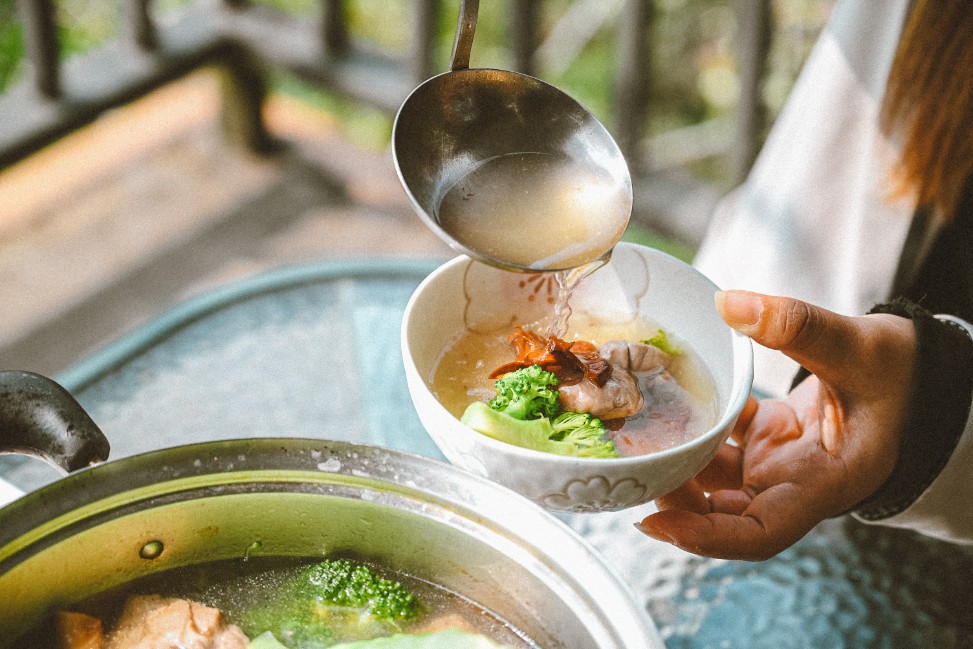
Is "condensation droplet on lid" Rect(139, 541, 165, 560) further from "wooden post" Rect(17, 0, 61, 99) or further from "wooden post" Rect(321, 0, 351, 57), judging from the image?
"wooden post" Rect(321, 0, 351, 57)

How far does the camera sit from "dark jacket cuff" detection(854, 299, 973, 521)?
5.17 feet

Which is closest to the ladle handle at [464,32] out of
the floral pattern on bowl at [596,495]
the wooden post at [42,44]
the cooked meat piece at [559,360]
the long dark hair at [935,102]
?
the cooked meat piece at [559,360]

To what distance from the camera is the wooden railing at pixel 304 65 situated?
10.9ft

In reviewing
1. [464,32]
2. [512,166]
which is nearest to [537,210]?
[512,166]

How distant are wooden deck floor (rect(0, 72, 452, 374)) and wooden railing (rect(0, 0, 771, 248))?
30 centimetres

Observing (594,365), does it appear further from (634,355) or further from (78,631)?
(78,631)

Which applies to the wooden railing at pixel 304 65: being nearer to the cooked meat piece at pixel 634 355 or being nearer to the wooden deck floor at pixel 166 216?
the wooden deck floor at pixel 166 216

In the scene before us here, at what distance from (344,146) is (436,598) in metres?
3.89

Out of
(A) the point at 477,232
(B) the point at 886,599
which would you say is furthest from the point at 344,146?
(B) the point at 886,599

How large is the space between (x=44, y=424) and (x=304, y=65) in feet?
10.5

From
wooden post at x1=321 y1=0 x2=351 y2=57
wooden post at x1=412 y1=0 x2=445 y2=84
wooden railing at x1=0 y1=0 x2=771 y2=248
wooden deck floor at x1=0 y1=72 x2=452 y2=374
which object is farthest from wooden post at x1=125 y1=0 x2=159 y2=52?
wooden post at x1=412 y1=0 x2=445 y2=84

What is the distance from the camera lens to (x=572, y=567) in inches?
45.9

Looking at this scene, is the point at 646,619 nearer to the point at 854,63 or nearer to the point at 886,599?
the point at 886,599

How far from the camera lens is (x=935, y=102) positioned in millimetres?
1998
